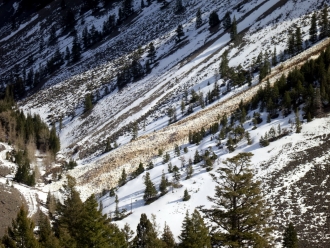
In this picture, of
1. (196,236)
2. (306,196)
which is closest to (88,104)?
(306,196)

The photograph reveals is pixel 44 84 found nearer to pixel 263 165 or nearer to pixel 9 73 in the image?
pixel 9 73

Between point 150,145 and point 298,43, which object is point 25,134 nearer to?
point 150,145

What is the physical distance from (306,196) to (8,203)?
28.7 m

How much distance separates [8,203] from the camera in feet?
126

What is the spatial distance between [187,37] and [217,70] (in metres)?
28.6

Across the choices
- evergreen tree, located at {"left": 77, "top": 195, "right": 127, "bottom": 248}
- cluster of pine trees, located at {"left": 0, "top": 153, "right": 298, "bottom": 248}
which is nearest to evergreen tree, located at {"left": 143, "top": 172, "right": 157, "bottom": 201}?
cluster of pine trees, located at {"left": 0, "top": 153, "right": 298, "bottom": 248}

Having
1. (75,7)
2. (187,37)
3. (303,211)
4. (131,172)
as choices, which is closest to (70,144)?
(131,172)

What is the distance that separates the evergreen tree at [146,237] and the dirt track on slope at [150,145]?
21.1 metres

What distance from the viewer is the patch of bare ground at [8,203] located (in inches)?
1372

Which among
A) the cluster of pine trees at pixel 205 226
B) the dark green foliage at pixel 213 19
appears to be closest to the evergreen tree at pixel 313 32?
the dark green foliage at pixel 213 19

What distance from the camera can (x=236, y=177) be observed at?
47.4 feet

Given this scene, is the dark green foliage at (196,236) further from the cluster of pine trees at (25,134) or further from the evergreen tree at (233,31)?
the evergreen tree at (233,31)

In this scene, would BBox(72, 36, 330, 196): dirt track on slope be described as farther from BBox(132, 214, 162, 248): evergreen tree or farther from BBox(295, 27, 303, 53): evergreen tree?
BBox(132, 214, 162, 248): evergreen tree

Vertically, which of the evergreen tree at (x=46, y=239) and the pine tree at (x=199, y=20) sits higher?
the pine tree at (x=199, y=20)
